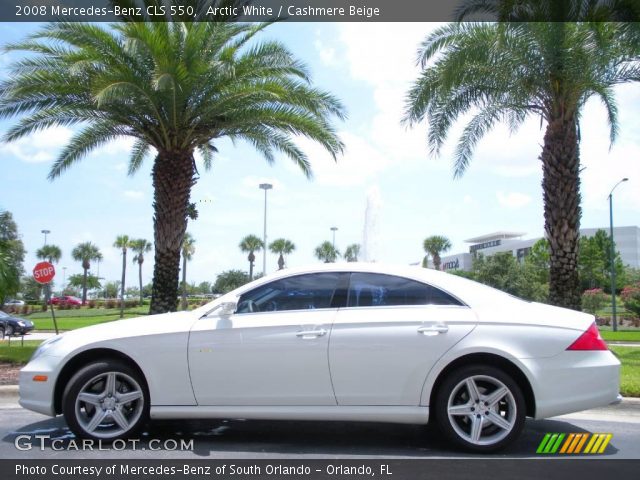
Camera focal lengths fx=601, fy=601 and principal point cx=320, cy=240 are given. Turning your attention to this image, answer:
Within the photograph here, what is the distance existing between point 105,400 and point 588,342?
4.03 m

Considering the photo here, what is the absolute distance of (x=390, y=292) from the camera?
5164mm

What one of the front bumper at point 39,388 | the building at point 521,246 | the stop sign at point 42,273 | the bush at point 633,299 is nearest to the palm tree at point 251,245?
the building at point 521,246

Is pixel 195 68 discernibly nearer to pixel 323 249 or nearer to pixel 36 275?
pixel 36 275

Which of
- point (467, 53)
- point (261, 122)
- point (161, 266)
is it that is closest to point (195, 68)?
point (261, 122)

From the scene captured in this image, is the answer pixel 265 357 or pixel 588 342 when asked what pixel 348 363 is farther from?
pixel 588 342

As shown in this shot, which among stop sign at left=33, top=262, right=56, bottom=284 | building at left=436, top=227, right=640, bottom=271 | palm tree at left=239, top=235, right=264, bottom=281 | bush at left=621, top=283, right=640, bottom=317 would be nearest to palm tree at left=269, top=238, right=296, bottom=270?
palm tree at left=239, top=235, right=264, bottom=281

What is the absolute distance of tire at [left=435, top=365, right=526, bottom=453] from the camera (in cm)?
478

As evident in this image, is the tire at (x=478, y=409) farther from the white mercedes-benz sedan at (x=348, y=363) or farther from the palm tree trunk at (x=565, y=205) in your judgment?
the palm tree trunk at (x=565, y=205)

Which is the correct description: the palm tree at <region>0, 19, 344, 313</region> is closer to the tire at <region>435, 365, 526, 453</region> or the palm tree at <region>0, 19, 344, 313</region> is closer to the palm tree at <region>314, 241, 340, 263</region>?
the tire at <region>435, 365, 526, 453</region>

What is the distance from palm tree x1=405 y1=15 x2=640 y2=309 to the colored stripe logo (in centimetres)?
746

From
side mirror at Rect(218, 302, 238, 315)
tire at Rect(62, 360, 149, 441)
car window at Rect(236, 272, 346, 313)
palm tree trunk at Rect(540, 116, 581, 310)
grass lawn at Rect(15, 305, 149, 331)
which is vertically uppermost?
palm tree trunk at Rect(540, 116, 581, 310)

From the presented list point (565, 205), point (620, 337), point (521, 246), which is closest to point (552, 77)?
point (565, 205)

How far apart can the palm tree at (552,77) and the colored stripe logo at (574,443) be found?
7465 millimetres

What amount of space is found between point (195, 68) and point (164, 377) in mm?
8210
